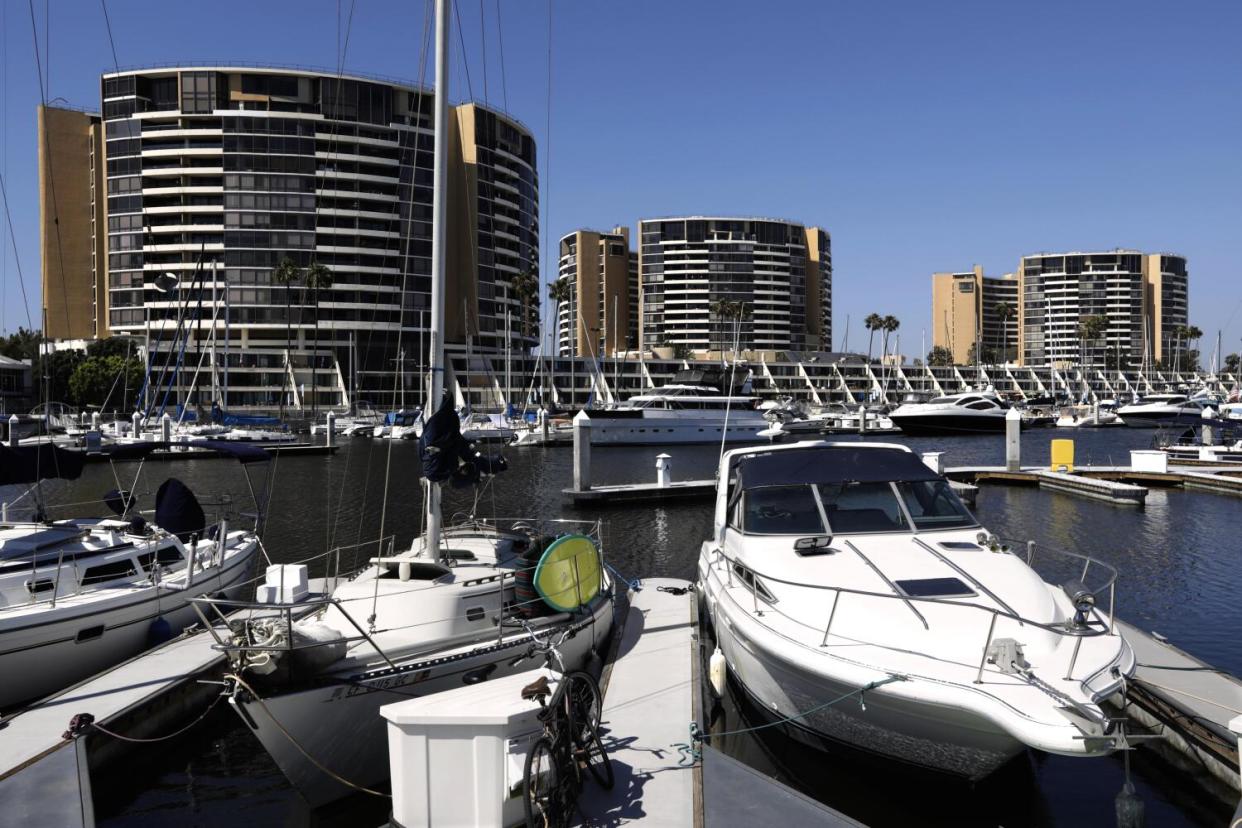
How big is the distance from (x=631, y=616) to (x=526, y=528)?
2188 mm

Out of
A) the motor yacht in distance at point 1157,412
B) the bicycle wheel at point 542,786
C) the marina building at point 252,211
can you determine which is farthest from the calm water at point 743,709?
the motor yacht in distance at point 1157,412

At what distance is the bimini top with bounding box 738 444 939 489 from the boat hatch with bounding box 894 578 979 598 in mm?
2400

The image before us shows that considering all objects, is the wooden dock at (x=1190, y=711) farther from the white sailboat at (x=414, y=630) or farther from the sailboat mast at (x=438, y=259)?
the sailboat mast at (x=438, y=259)

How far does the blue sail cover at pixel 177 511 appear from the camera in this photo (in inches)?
573

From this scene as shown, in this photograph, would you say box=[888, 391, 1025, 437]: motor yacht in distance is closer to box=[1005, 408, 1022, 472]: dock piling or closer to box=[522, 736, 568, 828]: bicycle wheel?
box=[1005, 408, 1022, 472]: dock piling

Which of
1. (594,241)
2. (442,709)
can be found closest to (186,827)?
(442,709)

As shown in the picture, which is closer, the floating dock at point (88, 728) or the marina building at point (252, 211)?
the floating dock at point (88, 728)

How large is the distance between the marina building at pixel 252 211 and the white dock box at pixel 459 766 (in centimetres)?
9670

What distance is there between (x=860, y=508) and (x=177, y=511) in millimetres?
11530

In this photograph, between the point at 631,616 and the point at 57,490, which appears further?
the point at 57,490

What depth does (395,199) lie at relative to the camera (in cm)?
10738

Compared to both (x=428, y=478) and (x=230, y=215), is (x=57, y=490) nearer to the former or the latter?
(x=428, y=478)

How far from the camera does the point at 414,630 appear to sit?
8.85 m

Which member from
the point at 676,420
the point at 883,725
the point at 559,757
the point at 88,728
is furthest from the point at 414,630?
the point at 676,420
